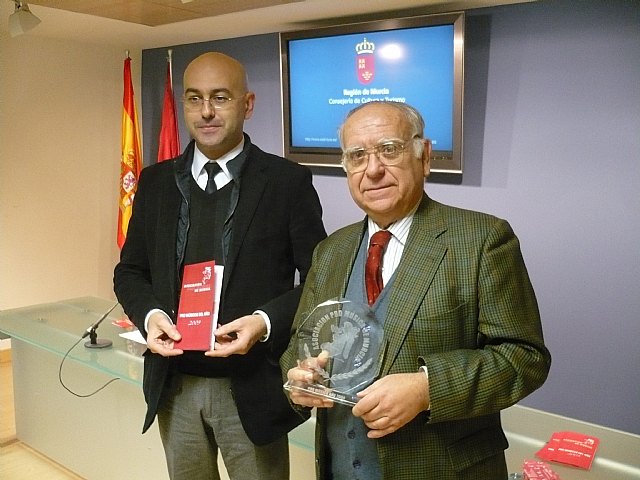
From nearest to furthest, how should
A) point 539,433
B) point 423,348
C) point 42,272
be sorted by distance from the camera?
point 423,348, point 539,433, point 42,272

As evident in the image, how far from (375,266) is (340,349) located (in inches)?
6.4

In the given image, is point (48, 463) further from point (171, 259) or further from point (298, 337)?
point (298, 337)

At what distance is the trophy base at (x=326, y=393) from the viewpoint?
1.04 meters

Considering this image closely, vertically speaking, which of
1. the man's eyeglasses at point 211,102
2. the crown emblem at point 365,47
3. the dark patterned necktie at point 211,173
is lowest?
the dark patterned necktie at point 211,173

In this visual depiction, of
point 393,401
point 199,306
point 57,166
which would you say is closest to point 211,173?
point 199,306

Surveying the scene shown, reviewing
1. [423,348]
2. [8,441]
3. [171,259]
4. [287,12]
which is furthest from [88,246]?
[423,348]

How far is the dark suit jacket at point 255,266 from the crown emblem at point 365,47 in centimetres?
229

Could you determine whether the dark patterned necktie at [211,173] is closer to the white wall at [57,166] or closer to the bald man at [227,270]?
the bald man at [227,270]

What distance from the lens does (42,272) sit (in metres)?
4.61

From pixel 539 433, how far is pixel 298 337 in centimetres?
91

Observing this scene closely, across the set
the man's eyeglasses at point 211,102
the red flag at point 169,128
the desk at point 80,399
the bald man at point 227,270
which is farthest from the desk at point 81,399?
the red flag at point 169,128

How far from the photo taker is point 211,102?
4.97ft

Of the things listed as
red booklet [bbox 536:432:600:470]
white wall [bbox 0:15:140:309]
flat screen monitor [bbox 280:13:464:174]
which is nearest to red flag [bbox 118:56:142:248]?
white wall [bbox 0:15:140:309]

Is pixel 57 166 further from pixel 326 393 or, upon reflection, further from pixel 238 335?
pixel 326 393
